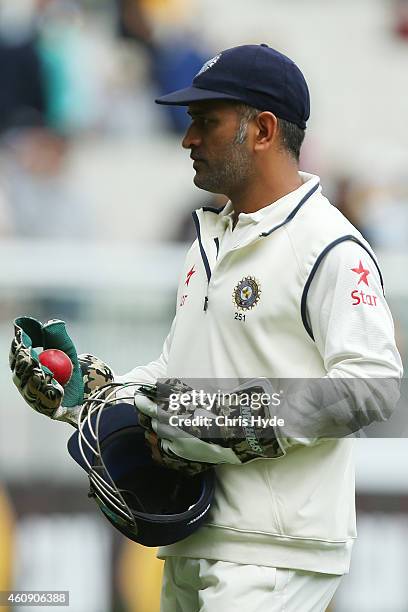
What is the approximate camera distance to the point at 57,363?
9.48 feet

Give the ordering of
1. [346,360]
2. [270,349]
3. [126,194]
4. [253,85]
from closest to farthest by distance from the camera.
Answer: [346,360] → [270,349] → [253,85] → [126,194]

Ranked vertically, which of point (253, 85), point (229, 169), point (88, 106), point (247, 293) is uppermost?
point (88, 106)

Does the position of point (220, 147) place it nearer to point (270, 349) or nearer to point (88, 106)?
point (270, 349)

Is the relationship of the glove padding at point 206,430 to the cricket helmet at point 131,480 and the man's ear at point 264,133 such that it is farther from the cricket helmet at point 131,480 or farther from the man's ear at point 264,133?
the man's ear at point 264,133

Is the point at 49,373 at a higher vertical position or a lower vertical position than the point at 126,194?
lower

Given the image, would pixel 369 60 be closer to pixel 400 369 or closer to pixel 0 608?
pixel 0 608

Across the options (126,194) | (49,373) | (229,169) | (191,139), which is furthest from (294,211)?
(126,194)

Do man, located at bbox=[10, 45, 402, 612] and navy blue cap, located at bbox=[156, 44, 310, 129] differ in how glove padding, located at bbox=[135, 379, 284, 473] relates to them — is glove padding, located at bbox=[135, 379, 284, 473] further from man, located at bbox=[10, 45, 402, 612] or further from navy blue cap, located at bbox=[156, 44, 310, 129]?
navy blue cap, located at bbox=[156, 44, 310, 129]

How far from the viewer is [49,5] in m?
8.46

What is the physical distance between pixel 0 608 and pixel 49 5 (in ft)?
15.8

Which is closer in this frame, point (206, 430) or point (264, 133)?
point (206, 430)

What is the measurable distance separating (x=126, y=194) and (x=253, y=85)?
5.72m

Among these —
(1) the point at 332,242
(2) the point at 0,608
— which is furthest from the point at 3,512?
(1) the point at 332,242

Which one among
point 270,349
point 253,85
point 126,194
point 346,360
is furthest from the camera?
point 126,194
